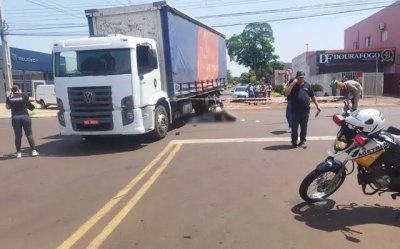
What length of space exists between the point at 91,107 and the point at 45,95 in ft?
72.9

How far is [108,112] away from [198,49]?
255 inches

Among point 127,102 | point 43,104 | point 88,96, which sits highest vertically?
point 88,96

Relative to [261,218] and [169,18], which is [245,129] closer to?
[169,18]

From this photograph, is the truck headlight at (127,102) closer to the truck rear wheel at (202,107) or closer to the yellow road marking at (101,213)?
the truck rear wheel at (202,107)

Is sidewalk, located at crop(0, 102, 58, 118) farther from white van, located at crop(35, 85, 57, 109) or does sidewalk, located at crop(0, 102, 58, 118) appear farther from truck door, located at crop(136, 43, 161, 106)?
truck door, located at crop(136, 43, 161, 106)

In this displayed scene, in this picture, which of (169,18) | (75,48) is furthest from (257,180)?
(169,18)

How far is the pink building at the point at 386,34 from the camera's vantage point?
116ft

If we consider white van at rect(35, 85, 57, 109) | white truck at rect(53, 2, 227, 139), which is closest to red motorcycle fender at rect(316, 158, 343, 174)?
white truck at rect(53, 2, 227, 139)

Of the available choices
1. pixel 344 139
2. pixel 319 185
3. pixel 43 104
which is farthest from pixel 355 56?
pixel 344 139

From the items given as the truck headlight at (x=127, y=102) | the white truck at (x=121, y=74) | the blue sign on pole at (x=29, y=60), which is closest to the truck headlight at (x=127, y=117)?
the white truck at (x=121, y=74)

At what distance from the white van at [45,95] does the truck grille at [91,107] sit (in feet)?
70.1

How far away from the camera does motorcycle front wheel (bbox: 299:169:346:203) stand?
5.57 metres

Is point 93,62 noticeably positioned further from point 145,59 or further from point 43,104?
point 43,104

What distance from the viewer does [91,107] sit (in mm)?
10500
